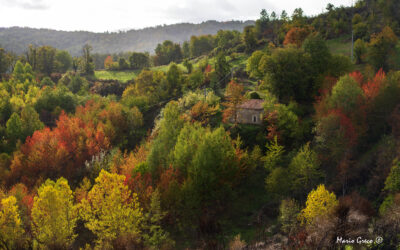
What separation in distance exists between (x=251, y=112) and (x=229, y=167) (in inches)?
652

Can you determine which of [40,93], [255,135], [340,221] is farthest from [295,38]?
[40,93]

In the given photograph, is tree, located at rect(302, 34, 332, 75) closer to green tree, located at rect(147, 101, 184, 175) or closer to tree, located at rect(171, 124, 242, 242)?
tree, located at rect(171, 124, 242, 242)

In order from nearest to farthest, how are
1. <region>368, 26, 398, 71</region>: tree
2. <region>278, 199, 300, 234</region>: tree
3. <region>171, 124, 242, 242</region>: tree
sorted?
<region>278, 199, 300, 234</region>: tree
<region>171, 124, 242, 242</region>: tree
<region>368, 26, 398, 71</region>: tree

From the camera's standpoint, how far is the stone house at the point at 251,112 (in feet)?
189

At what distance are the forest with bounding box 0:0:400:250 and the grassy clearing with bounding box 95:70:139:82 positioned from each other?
36823 mm

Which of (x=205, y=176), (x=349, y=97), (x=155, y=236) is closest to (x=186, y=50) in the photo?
(x=349, y=97)

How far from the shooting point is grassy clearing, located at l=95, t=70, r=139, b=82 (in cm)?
12047

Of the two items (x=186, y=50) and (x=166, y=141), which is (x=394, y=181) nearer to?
(x=166, y=141)

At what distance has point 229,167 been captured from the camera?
45625 millimetres

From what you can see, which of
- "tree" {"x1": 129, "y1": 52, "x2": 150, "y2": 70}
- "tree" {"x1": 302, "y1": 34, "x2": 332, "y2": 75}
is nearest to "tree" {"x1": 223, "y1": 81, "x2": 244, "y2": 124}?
"tree" {"x1": 302, "y1": 34, "x2": 332, "y2": 75}

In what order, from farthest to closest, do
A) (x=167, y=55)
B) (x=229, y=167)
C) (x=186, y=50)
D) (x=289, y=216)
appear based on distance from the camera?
(x=186, y=50)
(x=167, y=55)
(x=229, y=167)
(x=289, y=216)

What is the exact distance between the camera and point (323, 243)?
25391 millimetres

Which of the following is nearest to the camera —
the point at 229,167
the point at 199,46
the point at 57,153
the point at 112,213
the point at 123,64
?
the point at 112,213

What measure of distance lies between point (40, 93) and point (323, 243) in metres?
98.6
